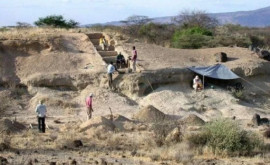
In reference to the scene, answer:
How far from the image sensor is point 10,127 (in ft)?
61.4

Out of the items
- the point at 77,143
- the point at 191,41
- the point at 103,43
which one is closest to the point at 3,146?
the point at 77,143

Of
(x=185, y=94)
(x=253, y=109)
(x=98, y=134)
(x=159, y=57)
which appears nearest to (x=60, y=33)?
(x=159, y=57)

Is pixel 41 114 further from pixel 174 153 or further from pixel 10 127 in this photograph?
pixel 174 153

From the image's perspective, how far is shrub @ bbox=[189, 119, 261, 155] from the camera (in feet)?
49.6

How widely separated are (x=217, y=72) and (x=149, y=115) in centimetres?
646

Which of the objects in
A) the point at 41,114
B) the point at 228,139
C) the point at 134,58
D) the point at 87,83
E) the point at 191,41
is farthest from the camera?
the point at 191,41

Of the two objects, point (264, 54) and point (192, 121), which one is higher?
point (264, 54)

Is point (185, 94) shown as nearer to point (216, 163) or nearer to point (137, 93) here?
point (137, 93)

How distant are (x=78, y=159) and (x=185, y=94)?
13.1 m

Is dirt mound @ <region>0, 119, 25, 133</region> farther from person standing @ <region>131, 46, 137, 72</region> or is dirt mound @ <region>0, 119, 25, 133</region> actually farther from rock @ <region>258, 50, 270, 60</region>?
rock @ <region>258, 50, 270, 60</region>

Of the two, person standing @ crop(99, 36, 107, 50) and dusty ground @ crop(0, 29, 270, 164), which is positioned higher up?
person standing @ crop(99, 36, 107, 50)

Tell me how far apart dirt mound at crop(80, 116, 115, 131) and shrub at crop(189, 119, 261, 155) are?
4.26m

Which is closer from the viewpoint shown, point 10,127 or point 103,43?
point 10,127

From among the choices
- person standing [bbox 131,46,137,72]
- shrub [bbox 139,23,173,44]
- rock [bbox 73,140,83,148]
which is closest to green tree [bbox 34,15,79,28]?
shrub [bbox 139,23,173,44]
